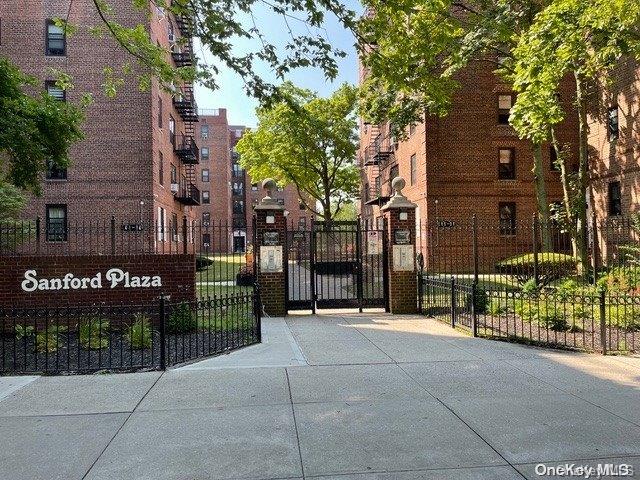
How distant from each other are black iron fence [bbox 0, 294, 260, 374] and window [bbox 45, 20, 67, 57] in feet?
60.3

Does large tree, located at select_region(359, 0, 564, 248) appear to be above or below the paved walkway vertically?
above

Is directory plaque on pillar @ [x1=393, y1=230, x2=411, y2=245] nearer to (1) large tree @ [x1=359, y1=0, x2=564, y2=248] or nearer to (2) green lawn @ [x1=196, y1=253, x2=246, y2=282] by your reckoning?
(1) large tree @ [x1=359, y1=0, x2=564, y2=248]

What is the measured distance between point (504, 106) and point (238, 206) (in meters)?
54.9

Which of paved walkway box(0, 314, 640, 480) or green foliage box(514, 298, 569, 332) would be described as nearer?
paved walkway box(0, 314, 640, 480)

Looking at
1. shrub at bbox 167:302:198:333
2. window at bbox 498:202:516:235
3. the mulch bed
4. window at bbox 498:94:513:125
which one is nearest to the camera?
the mulch bed

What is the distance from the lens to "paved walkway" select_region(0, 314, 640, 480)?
3.79 metres

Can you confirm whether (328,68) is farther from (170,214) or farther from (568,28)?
(170,214)

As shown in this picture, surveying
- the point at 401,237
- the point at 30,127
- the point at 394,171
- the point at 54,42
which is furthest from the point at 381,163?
the point at 30,127

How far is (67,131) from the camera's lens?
13.1m

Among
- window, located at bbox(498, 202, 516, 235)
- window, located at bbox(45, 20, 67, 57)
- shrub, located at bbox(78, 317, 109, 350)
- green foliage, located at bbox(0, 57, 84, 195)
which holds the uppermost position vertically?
window, located at bbox(45, 20, 67, 57)

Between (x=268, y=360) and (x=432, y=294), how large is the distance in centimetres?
573

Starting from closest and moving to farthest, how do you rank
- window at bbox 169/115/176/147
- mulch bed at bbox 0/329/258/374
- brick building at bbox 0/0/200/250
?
mulch bed at bbox 0/329/258/374 < brick building at bbox 0/0/200/250 < window at bbox 169/115/176/147

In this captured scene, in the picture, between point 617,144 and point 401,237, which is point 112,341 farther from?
point 617,144

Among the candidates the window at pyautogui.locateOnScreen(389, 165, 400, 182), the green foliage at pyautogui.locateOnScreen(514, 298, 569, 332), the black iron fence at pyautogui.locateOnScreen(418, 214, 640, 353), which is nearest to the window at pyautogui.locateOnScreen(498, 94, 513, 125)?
the window at pyautogui.locateOnScreen(389, 165, 400, 182)
